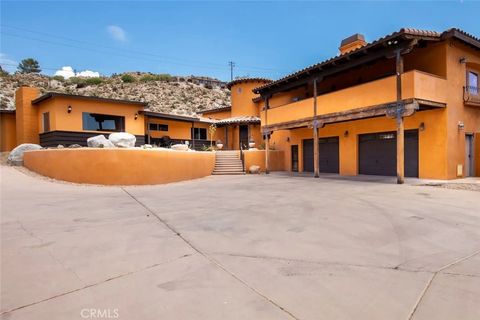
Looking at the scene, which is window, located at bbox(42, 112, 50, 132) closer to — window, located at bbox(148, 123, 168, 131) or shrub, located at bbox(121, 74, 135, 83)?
window, located at bbox(148, 123, 168, 131)

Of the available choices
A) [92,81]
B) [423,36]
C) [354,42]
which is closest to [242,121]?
[354,42]

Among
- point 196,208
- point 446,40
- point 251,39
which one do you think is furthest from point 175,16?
point 196,208

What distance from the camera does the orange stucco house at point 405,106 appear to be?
11.1m

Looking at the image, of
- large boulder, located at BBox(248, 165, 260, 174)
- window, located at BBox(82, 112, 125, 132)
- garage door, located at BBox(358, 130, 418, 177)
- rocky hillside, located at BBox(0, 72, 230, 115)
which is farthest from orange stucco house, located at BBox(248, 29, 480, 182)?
rocky hillside, located at BBox(0, 72, 230, 115)

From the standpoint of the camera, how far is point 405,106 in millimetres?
10828

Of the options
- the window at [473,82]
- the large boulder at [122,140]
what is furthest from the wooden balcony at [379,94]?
→ the large boulder at [122,140]

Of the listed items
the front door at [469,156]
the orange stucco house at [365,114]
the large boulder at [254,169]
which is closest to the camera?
the orange stucco house at [365,114]

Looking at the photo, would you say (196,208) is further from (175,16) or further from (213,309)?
(175,16)

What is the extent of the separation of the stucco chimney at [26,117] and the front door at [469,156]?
25353 mm

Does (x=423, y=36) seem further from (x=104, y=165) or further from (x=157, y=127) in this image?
(x=157, y=127)

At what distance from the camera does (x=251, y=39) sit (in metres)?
34.8

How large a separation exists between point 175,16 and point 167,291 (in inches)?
958

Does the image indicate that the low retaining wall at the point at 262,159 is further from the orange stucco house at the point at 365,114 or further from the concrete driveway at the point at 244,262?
the concrete driveway at the point at 244,262

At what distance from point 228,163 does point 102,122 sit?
914cm
